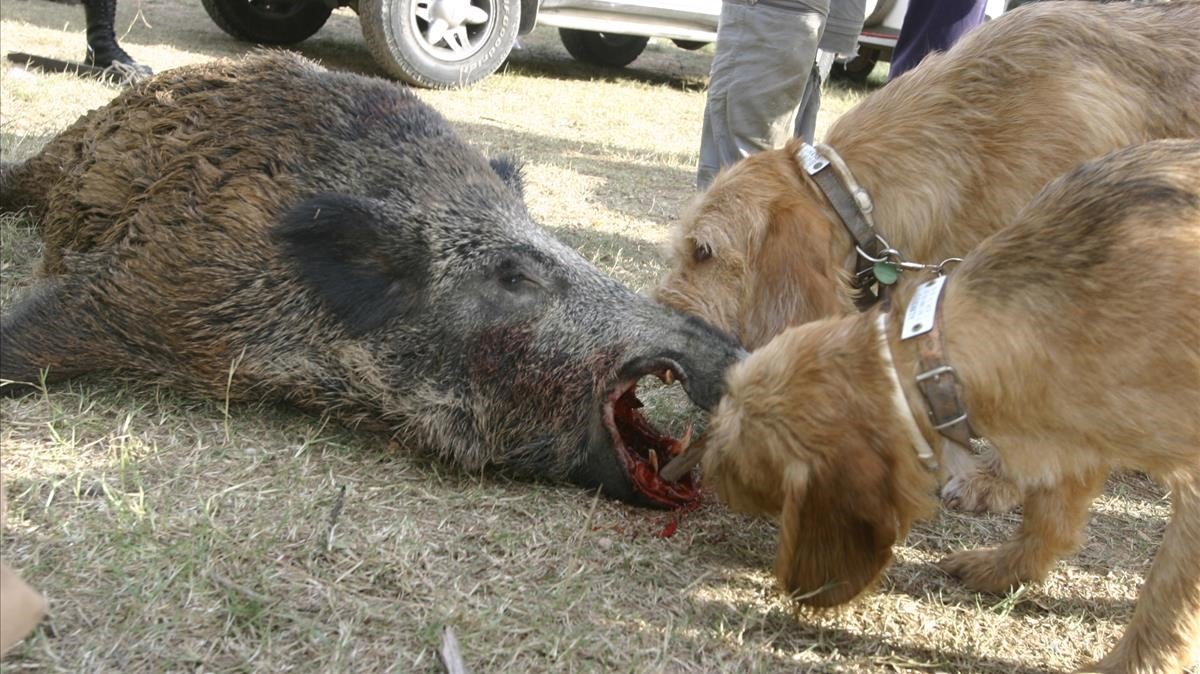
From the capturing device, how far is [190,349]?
11.8ft

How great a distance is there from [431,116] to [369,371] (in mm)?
1195

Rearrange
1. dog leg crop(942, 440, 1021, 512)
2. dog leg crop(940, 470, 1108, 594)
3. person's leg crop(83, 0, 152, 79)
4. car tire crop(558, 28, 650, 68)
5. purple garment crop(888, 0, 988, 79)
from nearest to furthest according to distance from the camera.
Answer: dog leg crop(940, 470, 1108, 594) < dog leg crop(942, 440, 1021, 512) < purple garment crop(888, 0, 988, 79) < person's leg crop(83, 0, 152, 79) < car tire crop(558, 28, 650, 68)

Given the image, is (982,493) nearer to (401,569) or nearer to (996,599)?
(996,599)

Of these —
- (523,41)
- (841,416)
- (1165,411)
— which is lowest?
(523,41)

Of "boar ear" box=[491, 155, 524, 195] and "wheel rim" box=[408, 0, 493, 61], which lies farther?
"wheel rim" box=[408, 0, 493, 61]

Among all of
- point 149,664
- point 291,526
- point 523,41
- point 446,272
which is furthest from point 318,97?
point 523,41

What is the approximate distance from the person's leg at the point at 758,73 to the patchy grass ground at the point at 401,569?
8.24 ft

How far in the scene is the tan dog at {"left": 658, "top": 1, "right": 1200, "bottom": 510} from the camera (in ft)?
12.2

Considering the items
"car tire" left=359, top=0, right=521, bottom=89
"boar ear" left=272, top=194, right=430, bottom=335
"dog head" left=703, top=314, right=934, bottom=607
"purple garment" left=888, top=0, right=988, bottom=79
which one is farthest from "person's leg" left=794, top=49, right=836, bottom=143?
"car tire" left=359, top=0, right=521, bottom=89

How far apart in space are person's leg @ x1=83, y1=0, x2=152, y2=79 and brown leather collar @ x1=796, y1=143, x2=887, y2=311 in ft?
19.4

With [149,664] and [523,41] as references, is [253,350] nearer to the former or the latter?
[149,664]

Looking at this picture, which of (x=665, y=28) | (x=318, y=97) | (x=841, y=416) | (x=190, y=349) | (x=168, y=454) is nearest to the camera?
(x=841, y=416)

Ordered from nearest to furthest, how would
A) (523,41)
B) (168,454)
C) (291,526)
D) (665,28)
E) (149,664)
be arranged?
1. (149,664)
2. (291,526)
3. (168,454)
4. (665,28)
5. (523,41)

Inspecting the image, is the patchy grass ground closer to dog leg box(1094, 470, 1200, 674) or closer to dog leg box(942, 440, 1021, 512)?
dog leg box(942, 440, 1021, 512)
